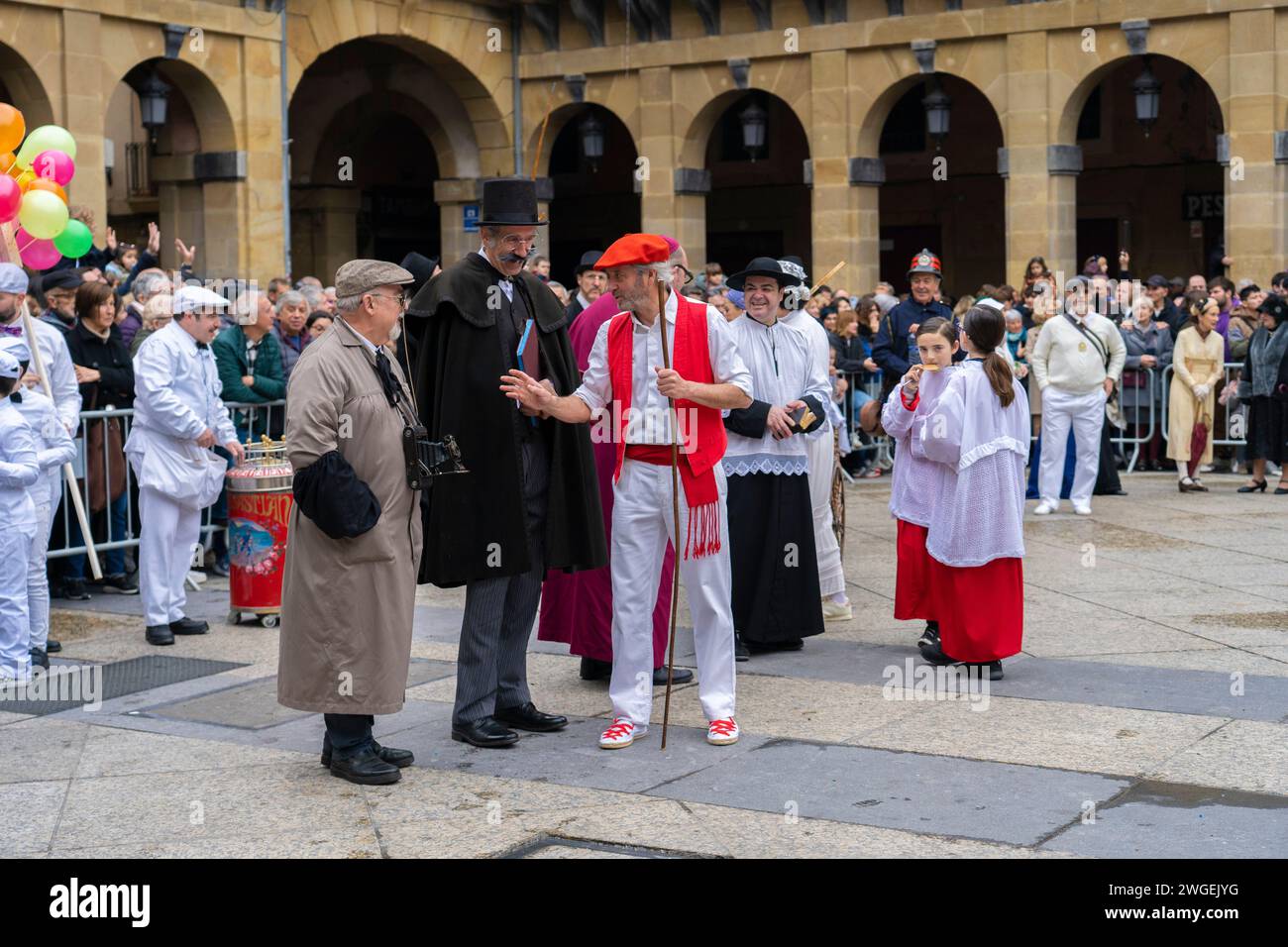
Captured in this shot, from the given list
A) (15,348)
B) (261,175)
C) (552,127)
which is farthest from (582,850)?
(552,127)

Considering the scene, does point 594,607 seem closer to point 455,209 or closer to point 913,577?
point 913,577

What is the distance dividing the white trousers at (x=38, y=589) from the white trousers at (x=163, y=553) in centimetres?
74

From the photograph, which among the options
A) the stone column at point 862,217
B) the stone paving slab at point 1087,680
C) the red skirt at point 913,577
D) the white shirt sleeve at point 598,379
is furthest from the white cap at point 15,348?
the stone column at point 862,217

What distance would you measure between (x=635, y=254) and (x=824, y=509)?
286 cm

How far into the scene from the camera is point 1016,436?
7.86 m

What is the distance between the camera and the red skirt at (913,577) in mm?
8359

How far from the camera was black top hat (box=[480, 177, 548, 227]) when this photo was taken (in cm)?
659

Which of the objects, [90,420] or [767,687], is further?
[90,420]

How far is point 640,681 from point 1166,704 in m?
2.20

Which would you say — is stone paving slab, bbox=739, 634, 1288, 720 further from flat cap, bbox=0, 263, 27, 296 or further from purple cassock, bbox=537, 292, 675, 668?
flat cap, bbox=0, 263, 27, 296

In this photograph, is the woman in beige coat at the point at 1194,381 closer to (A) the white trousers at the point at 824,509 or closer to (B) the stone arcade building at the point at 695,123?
(B) the stone arcade building at the point at 695,123

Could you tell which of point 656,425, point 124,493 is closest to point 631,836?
point 656,425

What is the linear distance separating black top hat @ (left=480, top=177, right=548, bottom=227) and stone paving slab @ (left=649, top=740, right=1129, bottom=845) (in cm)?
217
